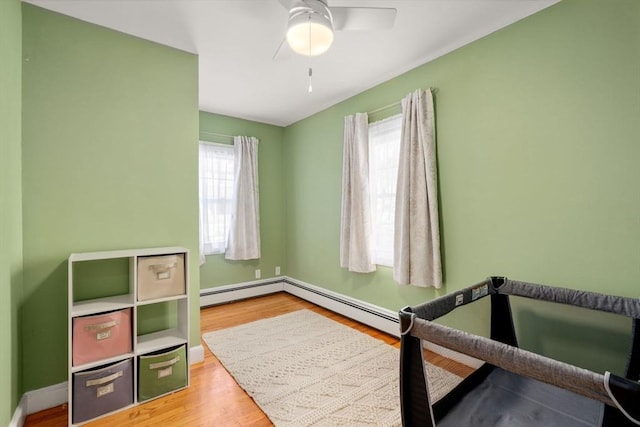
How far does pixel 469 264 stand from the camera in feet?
7.18

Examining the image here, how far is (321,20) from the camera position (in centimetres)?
148

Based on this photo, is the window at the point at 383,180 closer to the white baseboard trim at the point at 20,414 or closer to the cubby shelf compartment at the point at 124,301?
the cubby shelf compartment at the point at 124,301

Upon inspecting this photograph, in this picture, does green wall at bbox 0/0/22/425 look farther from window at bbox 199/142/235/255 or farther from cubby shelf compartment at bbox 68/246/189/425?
window at bbox 199/142/235/255

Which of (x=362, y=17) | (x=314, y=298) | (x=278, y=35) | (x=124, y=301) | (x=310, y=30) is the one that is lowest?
(x=314, y=298)

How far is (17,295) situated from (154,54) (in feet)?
5.93

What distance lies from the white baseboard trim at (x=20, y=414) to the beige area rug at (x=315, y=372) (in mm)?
1122

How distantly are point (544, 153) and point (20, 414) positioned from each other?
343 cm

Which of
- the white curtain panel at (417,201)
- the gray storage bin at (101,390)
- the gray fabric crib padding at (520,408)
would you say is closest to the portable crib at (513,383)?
the gray fabric crib padding at (520,408)

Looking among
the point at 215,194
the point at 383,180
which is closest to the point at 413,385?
the point at 383,180

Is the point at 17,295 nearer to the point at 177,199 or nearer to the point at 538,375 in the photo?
the point at 177,199

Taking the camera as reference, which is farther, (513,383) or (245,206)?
(245,206)

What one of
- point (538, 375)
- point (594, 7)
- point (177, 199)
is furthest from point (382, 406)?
point (594, 7)

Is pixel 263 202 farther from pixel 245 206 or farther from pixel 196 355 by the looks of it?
pixel 196 355

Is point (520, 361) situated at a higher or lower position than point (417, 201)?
lower
